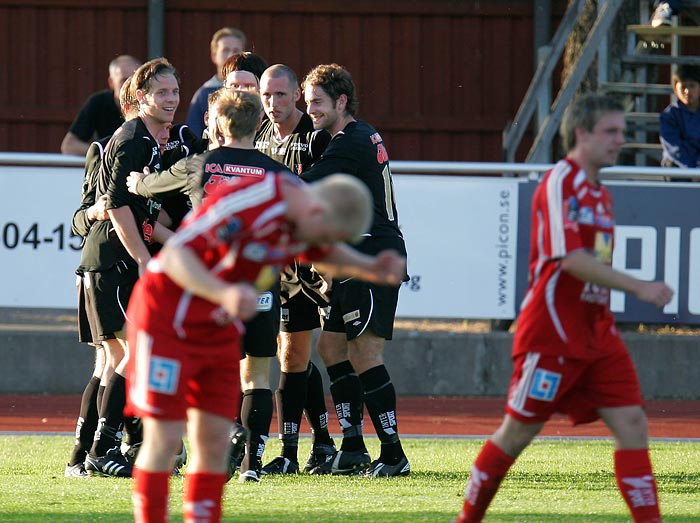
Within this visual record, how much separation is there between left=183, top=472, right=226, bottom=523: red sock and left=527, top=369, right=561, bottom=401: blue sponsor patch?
136cm

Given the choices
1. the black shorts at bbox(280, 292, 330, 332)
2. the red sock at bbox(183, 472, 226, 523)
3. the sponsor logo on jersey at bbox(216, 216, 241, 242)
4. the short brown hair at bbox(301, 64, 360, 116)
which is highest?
the short brown hair at bbox(301, 64, 360, 116)

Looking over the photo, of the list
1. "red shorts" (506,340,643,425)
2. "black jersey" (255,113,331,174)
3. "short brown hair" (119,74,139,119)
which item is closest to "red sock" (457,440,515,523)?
"red shorts" (506,340,643,425)

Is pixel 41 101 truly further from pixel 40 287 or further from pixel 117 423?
pixel 117 423

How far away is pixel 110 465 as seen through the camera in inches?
293

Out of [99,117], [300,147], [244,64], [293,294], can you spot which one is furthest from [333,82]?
[99,117]

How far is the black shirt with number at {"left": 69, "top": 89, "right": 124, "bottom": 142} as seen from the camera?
1097cm

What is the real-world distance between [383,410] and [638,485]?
2668 mm

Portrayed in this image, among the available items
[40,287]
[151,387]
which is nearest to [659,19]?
[40,287]

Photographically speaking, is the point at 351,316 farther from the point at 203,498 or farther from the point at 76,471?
the point at 203,498

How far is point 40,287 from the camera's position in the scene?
11.9 metres

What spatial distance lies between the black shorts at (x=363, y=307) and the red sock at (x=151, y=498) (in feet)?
9.95

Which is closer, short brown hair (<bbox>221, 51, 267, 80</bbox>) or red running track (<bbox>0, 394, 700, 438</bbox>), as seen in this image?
short brown hair (<bbox>221, 51, 267, 80</bbox>)

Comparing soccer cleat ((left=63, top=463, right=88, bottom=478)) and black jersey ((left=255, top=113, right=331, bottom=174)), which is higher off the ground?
black jersey ((left=255, top=113, right=331, bottom=174))

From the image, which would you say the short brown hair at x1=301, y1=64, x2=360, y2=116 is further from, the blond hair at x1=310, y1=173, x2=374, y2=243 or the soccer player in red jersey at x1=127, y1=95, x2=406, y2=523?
the blond hair at x1=310, y1=173, x2=374, y2=243
